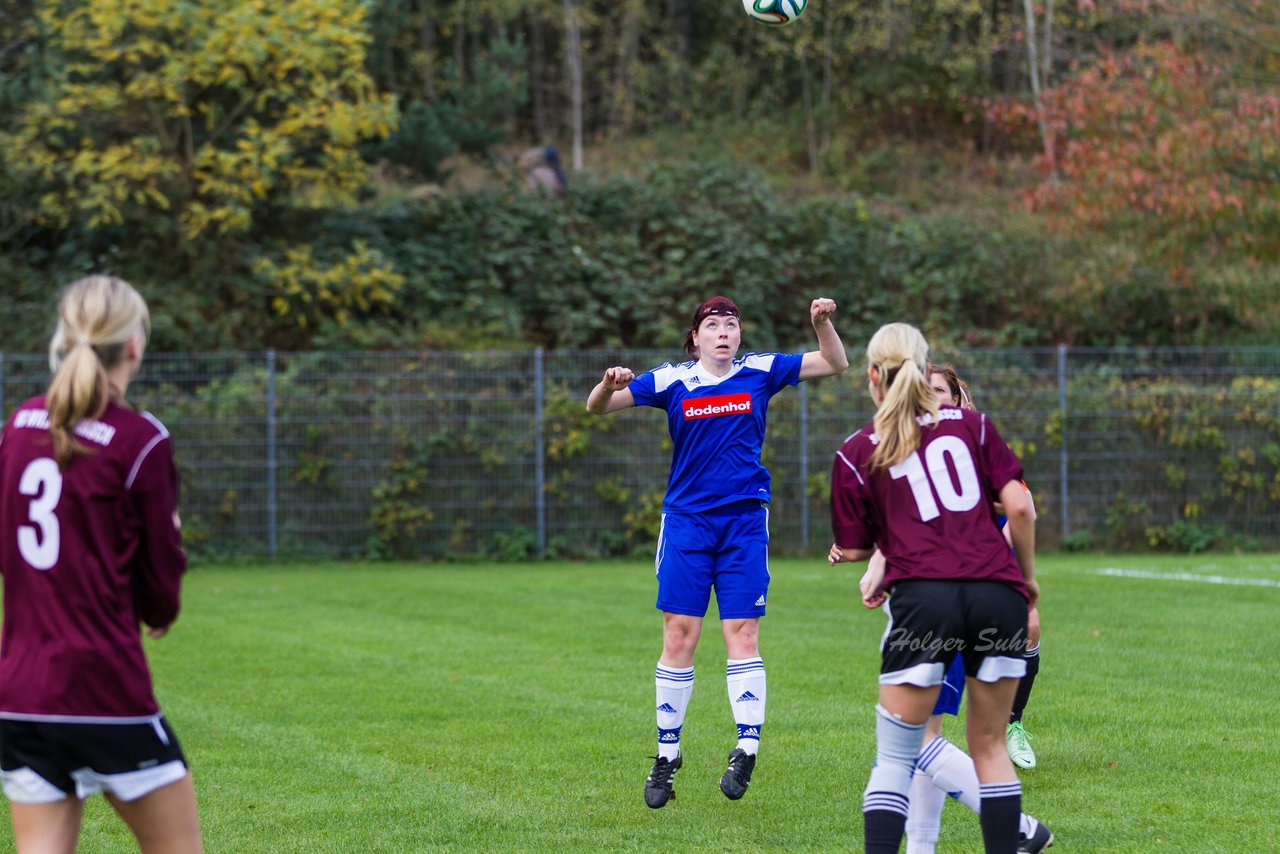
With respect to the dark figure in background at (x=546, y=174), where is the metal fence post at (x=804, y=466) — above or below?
below

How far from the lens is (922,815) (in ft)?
15.5

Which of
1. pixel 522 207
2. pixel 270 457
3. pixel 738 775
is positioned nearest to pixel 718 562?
pixel 738 775

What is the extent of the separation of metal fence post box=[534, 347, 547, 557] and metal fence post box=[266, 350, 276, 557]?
3172 mm

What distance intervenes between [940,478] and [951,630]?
17.9 inches

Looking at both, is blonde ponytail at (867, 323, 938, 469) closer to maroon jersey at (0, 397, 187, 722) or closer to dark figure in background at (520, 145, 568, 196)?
maroon jersey at (0, 397, 187, 722)

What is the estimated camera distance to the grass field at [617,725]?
5.57 metres

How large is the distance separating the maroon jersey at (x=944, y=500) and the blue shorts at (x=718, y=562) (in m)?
1.95

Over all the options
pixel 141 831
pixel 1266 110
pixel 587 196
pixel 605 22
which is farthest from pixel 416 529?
pixel 605 22

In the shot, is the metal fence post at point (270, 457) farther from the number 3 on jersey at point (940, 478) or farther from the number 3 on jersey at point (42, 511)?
the number 3 on jersey at point (42, 511)

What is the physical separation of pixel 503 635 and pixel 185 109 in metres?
11.6

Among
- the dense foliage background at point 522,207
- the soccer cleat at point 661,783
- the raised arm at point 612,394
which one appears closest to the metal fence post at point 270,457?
the dense foliage background at point 522,207

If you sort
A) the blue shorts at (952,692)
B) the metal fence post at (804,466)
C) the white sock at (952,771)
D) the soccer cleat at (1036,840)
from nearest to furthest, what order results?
1. the white sock at (952,771)
2. the soccer cleat at (1036,840)
3. the blue shorts at (952,692)
4. the metal fence post at (804,466)

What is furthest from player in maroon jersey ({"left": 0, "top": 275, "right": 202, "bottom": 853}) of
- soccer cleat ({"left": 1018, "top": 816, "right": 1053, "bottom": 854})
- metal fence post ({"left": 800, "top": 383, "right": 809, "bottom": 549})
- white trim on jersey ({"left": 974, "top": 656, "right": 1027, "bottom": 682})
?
metal fence post ({"left": 800, "top": 383, "right": 809, "bottom": 549})

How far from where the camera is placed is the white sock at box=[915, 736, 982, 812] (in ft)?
15.3
